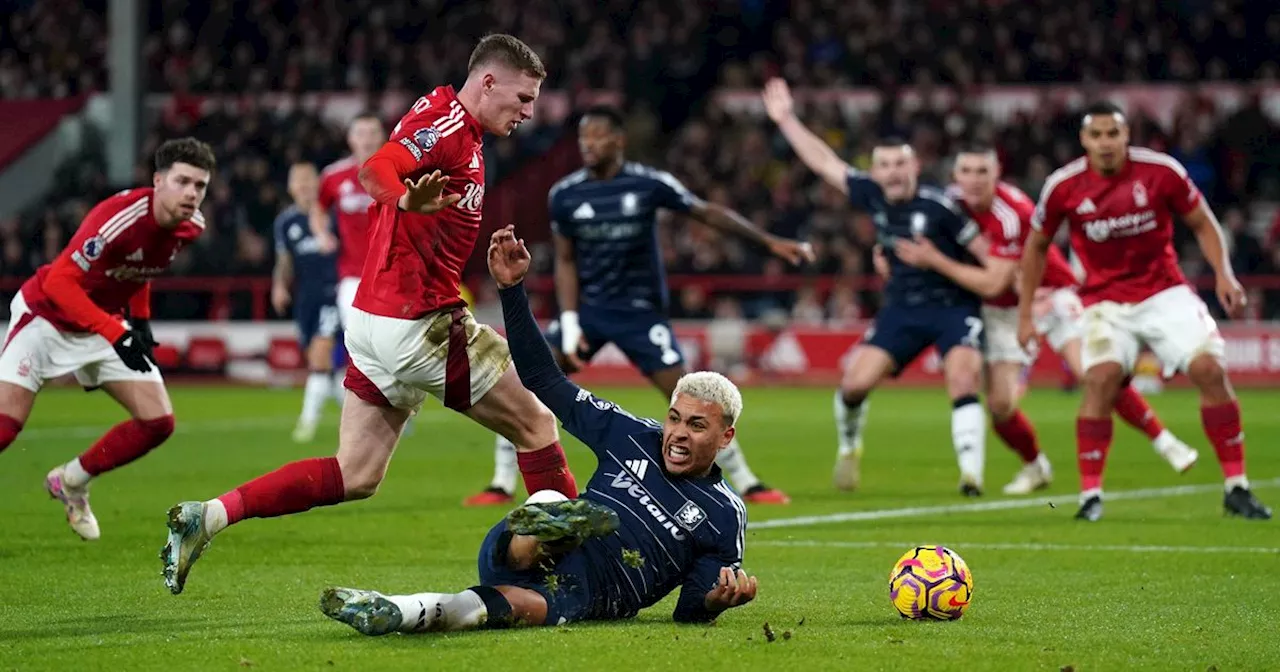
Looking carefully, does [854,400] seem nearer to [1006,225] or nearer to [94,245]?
[1006,225]

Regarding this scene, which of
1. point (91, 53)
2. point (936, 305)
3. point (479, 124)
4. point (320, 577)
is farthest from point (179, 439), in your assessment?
point (91, 53)

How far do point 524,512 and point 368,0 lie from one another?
3032cm

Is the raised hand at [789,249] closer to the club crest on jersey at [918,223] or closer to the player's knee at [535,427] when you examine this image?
the club crest on jersey at [918,223]

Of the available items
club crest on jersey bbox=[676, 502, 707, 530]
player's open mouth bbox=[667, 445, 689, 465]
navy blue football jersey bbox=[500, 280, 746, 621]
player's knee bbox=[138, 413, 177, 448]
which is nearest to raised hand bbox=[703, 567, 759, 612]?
navy blue football jersey bbox=[500, 280, 746, 621]

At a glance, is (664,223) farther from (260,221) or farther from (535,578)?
(535,578)

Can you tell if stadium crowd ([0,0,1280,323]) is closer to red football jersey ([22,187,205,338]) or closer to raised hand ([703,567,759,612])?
red football jersey ([22,187,205,338])

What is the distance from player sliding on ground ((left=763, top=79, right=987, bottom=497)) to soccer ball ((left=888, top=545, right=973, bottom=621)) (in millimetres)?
5818

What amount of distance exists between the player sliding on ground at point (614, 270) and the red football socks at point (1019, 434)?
6.45ft

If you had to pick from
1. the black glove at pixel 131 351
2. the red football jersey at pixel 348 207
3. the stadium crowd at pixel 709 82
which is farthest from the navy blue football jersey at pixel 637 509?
the stadium crowd at pixel 709 82

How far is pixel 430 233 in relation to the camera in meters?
7.48

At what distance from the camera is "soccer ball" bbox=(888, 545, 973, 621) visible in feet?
23.7

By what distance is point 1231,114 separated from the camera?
28625 mm

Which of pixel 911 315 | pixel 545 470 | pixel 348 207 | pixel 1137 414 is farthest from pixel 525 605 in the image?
pixel 348 207

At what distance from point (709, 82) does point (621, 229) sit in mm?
20529
